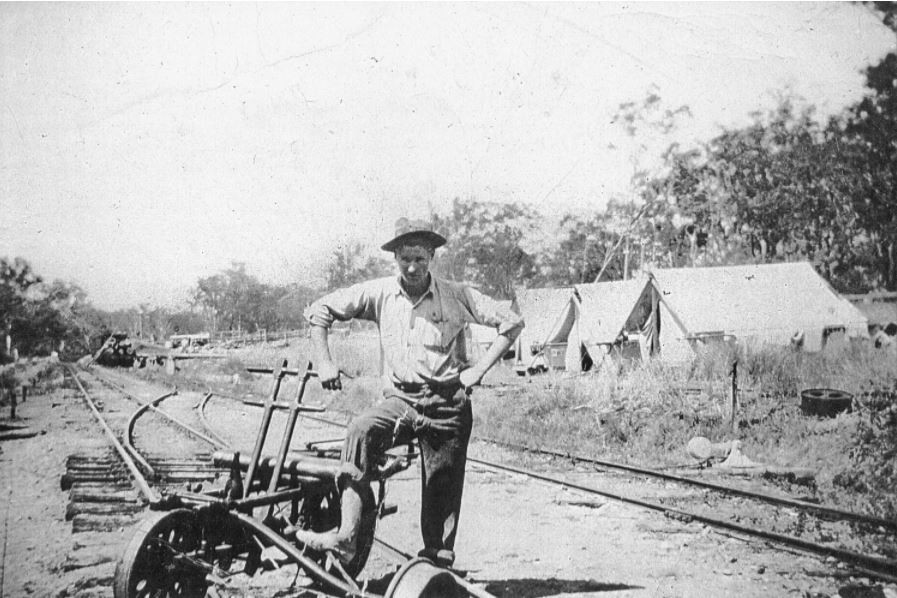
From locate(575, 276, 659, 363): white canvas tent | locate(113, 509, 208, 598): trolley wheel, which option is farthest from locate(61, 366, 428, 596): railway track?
locate(575, 276, 659, 363): white canvas tent

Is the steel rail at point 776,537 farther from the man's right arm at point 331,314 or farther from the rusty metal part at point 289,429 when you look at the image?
the rusty metal part at point 289,429

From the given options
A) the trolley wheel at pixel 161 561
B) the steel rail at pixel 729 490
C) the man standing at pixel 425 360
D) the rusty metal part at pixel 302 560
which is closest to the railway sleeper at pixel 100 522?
the trolley wheel at pixel 161 561

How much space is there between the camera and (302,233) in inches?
223

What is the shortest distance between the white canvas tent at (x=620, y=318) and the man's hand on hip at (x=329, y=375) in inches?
378

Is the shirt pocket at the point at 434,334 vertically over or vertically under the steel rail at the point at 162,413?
over

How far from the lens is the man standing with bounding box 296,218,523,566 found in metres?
3.26

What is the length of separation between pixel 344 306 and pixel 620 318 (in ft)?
38.7

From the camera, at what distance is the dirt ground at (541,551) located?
3.71 meters

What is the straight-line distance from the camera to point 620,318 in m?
14.4

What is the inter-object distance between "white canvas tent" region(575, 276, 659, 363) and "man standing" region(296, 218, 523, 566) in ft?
29.7

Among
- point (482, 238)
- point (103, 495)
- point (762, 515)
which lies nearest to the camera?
point (103, 495)

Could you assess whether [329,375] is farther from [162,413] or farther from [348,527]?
[162,413]

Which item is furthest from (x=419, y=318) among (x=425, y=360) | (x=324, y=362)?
(x=324, y=362)

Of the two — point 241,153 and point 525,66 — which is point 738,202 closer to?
point 525,66
